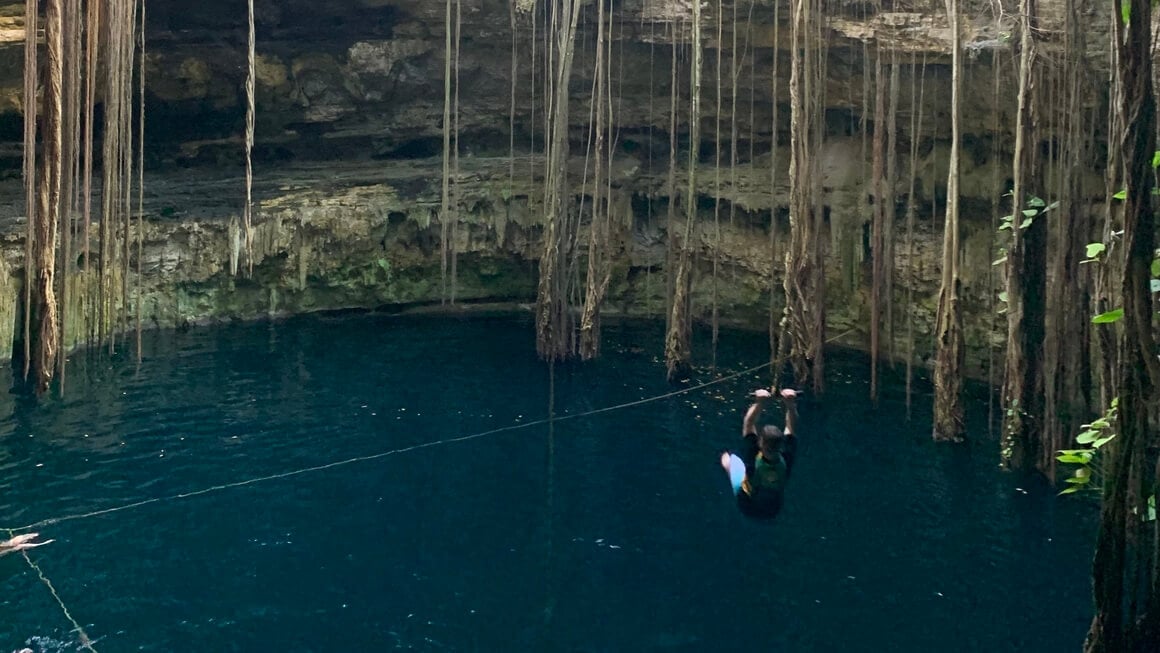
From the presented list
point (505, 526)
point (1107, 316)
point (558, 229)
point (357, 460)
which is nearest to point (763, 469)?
point (505, 526)

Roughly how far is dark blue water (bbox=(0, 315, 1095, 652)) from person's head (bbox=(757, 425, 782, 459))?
1.27m

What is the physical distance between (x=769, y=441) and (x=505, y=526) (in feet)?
9.94

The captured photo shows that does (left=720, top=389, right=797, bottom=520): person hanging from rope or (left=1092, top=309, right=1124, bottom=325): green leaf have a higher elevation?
(left=1092, top=309, right=1124, bottom=325): green leaf

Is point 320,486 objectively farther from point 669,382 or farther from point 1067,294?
point 1067,294

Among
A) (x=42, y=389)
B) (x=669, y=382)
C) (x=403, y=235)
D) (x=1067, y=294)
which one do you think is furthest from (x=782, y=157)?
(x=42, y=389)

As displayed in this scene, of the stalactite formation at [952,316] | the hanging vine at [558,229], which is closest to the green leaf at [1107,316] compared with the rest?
the stalactite formation at [952,316]

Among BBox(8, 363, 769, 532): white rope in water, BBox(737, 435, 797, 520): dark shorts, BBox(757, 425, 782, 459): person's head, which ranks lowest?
BBox(8, 363, 769, 532): white rope in water

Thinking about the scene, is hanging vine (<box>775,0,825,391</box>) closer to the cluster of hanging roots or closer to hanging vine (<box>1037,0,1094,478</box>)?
hanging vine (<box>1037,0,1094,478</box>)

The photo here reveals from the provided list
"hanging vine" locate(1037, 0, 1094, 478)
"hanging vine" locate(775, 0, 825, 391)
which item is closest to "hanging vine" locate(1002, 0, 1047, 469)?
"hanging vine" locate(1037, 0, 1094, 478)

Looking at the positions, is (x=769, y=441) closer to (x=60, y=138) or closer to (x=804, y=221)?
(x=804, y=221)

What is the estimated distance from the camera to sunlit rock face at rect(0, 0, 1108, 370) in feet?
50.8

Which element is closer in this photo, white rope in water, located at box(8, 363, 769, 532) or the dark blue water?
the dark blue water

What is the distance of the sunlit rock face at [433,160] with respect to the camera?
15.5 m

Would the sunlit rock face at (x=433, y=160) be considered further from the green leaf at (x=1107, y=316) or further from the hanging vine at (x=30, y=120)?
the green leaf at (x=1107, y=316)
